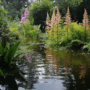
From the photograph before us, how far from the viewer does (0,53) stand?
3498 millimetres

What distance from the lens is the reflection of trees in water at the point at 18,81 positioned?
2365 mm

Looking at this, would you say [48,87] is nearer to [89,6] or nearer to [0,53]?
[0,53]

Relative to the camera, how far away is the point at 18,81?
258 centimetres

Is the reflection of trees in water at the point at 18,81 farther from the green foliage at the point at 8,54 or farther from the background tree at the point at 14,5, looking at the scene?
the background tree at the point at 14,5

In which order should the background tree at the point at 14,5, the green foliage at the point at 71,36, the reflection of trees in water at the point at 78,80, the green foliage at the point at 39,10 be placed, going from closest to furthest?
the reflection of trees in water at the point at 78,80, the green foliage at the point at 71,36, the green foliage at the point at 39,10, the background tree at the point at 14,5

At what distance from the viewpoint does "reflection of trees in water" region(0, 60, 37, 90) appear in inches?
93.1

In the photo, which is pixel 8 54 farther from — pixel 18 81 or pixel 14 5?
pixel 14 5

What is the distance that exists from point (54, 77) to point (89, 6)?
39.9ft

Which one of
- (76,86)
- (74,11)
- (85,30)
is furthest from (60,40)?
(74,11)

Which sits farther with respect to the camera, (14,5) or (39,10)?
(14,5)

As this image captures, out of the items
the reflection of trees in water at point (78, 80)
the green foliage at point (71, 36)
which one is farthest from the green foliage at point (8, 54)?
the green foliage at point (71, 36)

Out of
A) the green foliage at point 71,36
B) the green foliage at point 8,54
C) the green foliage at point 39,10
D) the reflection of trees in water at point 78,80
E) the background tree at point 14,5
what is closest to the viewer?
the reflection of trees in water at point 78,80

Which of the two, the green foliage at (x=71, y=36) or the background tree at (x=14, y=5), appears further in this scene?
the background tree at (x=14, y=5)

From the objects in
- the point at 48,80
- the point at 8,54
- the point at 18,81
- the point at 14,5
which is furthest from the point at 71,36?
the point at 14,5
